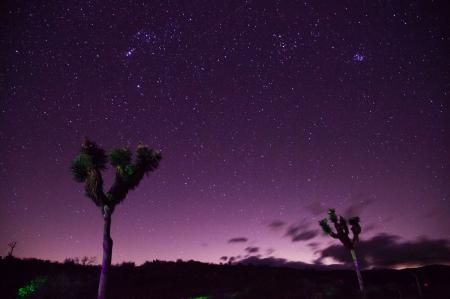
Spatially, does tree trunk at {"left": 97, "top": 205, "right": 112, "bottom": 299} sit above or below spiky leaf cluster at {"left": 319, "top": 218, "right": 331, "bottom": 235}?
below

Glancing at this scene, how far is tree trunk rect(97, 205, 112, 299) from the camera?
1367 centimetres

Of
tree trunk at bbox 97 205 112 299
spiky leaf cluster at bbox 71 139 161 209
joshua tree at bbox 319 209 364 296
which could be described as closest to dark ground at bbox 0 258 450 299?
joshua tree at bbox 319 209 364 296

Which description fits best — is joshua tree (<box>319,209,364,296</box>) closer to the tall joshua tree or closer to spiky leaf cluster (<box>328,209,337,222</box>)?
spiky leaf cluster (<box>328,209,337,222</box>)

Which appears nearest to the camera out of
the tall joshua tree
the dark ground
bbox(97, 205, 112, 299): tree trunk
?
bbox(97, 205, 112, 299): tree trunk

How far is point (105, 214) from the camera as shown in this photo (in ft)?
48.4

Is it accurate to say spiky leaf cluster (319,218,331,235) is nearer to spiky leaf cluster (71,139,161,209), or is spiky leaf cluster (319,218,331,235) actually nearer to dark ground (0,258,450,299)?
dark ground (0,258,450,299)

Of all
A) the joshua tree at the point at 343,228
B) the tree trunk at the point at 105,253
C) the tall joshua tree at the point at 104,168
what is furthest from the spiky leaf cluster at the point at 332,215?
the tree trunk at the point at 105,253

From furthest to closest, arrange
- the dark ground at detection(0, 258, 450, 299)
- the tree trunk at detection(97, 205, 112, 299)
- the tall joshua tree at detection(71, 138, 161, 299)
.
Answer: the dark ground at detection(0, 258, 450, 299) → the tall joshua tree at detection(71, 138, 161, 299) → the tree trunk at detection(97, 205, 112, 299)

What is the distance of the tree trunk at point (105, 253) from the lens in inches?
538

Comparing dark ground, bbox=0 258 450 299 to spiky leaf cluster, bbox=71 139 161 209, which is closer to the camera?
spiky leaf cluster, bbox=71 139 161 209

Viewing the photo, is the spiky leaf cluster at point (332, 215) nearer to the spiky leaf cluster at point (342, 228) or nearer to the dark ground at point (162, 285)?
the spiky leaf cluster at point (342, 228)

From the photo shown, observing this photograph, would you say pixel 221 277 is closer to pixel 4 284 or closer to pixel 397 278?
pixel 4 284

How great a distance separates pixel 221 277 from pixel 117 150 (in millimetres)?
41292

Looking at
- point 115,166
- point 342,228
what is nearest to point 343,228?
point 342,228
